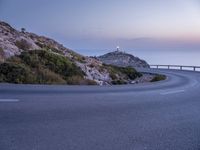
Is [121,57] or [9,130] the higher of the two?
[121,57]

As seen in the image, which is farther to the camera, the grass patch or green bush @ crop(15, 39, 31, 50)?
green bush @ crop(15, 39, 31, 50)

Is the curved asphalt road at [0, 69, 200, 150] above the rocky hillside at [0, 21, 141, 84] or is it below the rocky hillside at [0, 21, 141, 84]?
below

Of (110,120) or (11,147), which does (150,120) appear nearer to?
(110,120)

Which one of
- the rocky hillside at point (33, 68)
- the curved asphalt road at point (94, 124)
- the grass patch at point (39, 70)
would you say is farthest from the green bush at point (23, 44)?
the curved asphalt road at point (94, 124)

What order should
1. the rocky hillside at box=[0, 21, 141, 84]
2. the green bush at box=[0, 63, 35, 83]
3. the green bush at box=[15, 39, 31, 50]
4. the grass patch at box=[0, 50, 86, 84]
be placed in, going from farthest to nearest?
the green bush at box=[15, 39, 31, 50] → the rocky hillside at box=[0, 21, 141, 84] → the grass patch at box=[0, 50, 86, 84] → the green bush at box=[0, 63, 35, 83]

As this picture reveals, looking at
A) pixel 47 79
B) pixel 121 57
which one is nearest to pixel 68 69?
pixel 47 79

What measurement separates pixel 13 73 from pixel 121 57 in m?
79.9

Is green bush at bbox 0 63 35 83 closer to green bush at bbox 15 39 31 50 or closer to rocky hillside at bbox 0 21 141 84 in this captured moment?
rocky hillside at bbox 0 21 141 84

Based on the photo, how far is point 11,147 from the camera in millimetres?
5992

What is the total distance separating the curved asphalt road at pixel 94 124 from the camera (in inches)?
254

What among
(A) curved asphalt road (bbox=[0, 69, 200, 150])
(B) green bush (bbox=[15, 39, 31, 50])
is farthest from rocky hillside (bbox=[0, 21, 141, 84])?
(A) curved asphalt road (bbox=[0, 69, 200, 150])

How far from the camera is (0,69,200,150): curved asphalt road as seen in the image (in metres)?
6.44

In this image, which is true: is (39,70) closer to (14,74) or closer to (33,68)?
(33,68)

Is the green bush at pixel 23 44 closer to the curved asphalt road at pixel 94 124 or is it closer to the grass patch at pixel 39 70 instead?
the grass patch at pixel 39 70
